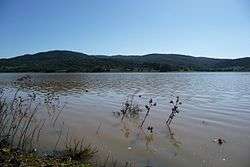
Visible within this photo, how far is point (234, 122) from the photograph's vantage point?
12.0 m

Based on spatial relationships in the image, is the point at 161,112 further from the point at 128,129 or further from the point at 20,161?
the point at 20,161

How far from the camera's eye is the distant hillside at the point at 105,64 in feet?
399

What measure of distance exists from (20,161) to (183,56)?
182306 mm

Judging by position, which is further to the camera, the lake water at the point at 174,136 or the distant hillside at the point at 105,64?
the distant hillside at the point at 105,64

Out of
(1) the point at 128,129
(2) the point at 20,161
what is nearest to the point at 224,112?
(1) the point at 128,129

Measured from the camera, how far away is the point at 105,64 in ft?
428

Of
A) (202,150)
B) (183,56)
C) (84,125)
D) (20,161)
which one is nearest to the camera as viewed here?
(20,161)

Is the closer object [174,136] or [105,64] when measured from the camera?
[174,136]

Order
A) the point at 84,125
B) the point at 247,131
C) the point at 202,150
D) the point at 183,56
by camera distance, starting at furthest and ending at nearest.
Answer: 1. the point at 183,56
2. the point at 84,125
3. the point at 247,131
4. the point at 202,150

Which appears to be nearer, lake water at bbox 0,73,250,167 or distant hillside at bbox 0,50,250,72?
lake water at bbox 0,73,250,167

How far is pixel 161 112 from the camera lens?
1439 cm

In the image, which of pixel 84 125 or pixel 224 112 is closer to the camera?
pixel 84 125

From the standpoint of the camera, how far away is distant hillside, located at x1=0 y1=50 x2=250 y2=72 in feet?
399

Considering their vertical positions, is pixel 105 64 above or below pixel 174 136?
above
